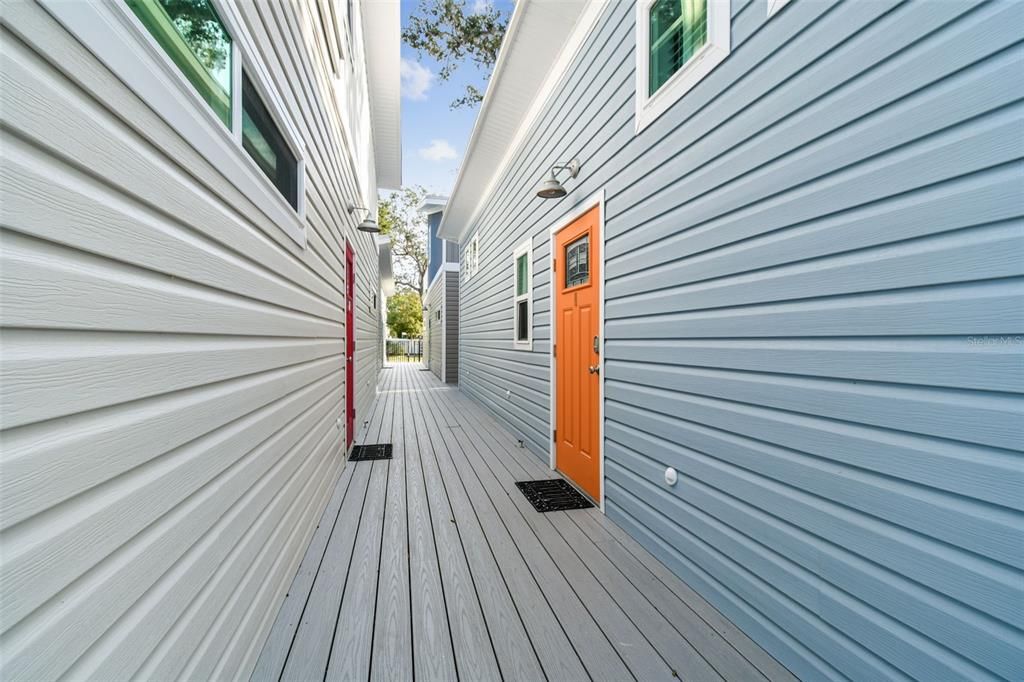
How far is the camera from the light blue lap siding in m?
1.02

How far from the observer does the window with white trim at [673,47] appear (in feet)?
6.02

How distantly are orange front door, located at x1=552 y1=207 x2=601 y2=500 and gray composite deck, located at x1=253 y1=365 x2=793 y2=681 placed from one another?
1.63ft

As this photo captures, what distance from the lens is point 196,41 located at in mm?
1209

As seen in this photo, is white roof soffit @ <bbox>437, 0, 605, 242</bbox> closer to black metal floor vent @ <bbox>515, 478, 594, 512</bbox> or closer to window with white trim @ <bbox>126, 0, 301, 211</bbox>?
window with white trim @ <bbox>126, 0, 301, 211</bbox>

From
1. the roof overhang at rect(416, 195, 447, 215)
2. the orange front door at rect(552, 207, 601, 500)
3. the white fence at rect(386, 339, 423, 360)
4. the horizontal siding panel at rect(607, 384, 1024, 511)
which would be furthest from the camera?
the white fence at rect(386, 339, 423, 360)

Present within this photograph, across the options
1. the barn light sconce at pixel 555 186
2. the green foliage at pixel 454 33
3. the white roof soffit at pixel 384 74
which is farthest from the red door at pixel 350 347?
the green foliage at pixel 454 33

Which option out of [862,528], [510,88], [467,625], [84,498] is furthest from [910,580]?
[510,88]

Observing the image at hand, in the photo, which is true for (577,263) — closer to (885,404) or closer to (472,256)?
(885,404)

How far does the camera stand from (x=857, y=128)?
1282mm

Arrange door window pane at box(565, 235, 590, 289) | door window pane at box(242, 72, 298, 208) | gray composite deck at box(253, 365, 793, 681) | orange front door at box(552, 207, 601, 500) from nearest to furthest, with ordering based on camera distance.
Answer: gray composite deck at box(253, 365, 793, 681) < door window pane at box(242, 72, 298, 208) < orange front door at box(552, 207, 601, 500) < door window pane at box(565, 235, 590, 289)

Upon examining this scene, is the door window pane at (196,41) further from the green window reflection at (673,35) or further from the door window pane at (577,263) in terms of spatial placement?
the door window pane at (577,263)

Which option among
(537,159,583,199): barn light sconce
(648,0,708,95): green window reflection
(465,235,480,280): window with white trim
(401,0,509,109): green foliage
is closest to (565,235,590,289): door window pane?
(537,159,583,199): barn light sconce

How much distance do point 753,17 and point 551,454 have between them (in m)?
3.14

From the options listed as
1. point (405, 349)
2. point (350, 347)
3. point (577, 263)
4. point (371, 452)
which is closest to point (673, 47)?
→ point (577, 263)
